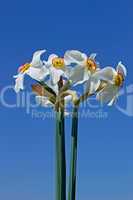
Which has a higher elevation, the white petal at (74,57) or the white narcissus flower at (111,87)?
the white petal at (74,57)

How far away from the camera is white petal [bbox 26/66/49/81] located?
1.81 meters

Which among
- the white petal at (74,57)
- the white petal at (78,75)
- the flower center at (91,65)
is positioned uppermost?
the white petal at (74,57)

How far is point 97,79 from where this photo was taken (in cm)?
172

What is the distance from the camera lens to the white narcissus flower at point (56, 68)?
1.69m

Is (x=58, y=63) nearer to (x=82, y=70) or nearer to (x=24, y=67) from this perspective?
(x=82, y=70)

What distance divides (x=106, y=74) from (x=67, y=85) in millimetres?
198

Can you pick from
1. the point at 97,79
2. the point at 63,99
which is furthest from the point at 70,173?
the point at 97,79

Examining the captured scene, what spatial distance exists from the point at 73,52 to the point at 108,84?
237mm

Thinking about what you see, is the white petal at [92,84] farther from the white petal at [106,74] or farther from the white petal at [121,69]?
the white petal at [121,69]

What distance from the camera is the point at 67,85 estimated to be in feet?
5.57

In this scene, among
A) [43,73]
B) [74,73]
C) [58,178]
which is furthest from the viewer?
[43,73]

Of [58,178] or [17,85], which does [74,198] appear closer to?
[58,178]

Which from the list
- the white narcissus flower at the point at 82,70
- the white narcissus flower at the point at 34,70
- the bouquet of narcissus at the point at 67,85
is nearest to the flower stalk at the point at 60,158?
the bouquet of narcissus at the point at 67,85

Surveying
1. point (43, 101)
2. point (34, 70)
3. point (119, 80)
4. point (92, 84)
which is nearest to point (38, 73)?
point (34, 70)
